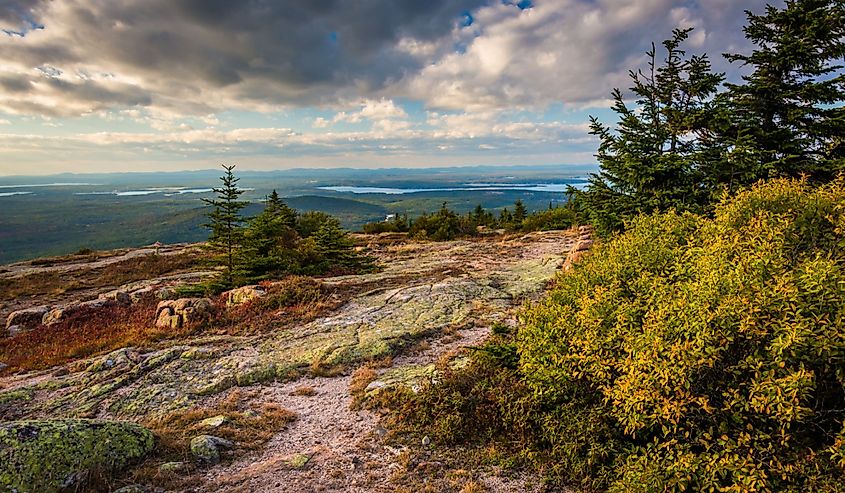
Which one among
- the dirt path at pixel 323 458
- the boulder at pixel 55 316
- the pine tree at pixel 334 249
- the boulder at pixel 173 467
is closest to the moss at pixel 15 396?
the dirt path at pixel 323 458

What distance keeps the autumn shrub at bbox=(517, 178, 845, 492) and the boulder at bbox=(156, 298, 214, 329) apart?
48.1 feet

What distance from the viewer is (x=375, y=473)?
23.0ft

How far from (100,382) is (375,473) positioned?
30.7 ft

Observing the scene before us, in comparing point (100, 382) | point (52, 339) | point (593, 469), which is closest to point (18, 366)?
point (52, 339)

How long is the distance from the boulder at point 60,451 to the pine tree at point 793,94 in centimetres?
1880

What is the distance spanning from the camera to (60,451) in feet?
20.8

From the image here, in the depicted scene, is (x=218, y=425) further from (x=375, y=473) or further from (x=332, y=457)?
(x=375, y=473)

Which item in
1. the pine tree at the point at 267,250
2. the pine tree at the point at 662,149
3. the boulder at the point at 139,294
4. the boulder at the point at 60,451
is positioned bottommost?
the boulder at the point at 139,294

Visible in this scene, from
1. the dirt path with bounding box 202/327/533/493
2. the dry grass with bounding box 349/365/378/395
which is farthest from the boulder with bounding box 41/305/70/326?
the dry grass with bounding box 349/365/378/395

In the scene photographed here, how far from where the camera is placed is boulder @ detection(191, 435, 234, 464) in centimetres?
741

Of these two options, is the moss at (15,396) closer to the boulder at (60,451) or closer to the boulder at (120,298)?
the boulder at (60,451)

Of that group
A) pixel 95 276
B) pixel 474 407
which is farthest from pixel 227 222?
pixel 95 276

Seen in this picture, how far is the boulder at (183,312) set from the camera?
53.0 ft

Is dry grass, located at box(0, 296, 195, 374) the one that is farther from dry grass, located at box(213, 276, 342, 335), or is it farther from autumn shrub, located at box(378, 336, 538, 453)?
autumn shrub, located at box(378, 336, 538, 453)
